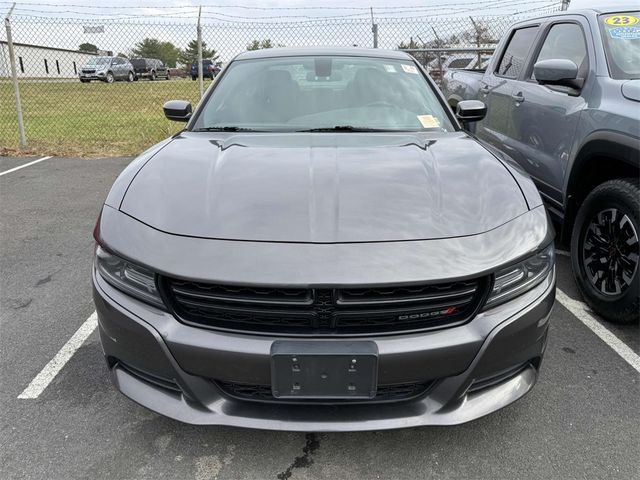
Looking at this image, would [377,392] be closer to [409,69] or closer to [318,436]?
[318,436]

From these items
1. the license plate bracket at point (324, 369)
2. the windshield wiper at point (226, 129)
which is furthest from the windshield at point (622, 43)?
the license plate bracket at point (324, 369)

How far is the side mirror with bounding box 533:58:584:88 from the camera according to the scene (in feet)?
11.3

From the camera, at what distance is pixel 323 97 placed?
318cm

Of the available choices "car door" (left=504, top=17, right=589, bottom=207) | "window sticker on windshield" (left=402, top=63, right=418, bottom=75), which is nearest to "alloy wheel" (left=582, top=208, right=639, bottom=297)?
"car door" (left=504, top=17, right=589, bottom=207)

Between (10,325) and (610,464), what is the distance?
127 inches

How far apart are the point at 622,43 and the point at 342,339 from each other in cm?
315

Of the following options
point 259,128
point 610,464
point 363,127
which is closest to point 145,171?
point 259,128

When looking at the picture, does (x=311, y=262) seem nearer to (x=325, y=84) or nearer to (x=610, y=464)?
(x=610, y=464)

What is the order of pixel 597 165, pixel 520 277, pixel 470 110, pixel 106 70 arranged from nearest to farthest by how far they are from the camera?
1. pixel 520 277
2. pixel 597 165
3. pixel 470 110
4. pixel 106 70

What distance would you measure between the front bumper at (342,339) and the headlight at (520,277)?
3 cm

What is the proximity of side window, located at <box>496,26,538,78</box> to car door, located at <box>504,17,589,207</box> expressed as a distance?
0.21 meters

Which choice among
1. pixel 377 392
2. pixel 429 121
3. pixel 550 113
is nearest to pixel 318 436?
pixel 377 392

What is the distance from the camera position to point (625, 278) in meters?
3.07

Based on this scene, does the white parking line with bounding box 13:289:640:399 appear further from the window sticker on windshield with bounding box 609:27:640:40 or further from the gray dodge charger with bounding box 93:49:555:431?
the window sticker on windshield with bounding box 609:27:640:40
